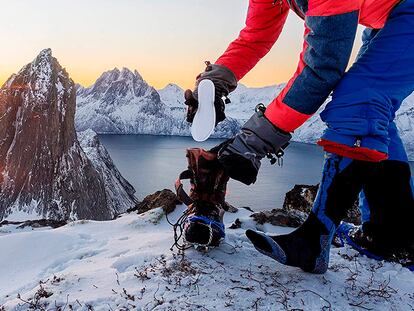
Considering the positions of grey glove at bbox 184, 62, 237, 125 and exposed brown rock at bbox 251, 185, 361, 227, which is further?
exposed brown rock at bbox 251, 185, 361, 227

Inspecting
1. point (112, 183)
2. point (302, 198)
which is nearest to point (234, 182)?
point (112, 183)

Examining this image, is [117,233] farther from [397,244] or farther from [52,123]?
[52,123]

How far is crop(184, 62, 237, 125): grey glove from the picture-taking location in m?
3.76

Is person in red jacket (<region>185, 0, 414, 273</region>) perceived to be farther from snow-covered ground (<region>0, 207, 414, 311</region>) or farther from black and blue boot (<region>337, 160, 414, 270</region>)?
black and blue boot (<region>337, 160, 414, 270</region>)

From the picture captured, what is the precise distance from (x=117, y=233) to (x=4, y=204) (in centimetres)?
7007

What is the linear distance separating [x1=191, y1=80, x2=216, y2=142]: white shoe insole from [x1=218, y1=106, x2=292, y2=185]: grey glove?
25.5 inches

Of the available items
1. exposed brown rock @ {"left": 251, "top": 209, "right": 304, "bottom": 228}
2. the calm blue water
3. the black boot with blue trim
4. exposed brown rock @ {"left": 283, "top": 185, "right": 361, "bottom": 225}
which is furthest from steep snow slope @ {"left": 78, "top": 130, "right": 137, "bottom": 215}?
the black boot with blue trim

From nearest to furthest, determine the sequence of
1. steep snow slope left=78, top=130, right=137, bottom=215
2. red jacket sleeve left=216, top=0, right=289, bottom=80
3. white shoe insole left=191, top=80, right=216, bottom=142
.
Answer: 1. white shoe insole left=191, top=80, right=216, bottom=142
2. red jacket sleeve left=216, top=0, right=289, bottom=80
3. steep snow slope left=78, top=130, right=137, bottom=215

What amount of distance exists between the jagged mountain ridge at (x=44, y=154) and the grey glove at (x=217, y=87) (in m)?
69.7

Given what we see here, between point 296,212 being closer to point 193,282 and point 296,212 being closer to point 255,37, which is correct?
point 255,37

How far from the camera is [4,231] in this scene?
7355mm

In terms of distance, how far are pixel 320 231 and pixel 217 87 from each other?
1.72 metres

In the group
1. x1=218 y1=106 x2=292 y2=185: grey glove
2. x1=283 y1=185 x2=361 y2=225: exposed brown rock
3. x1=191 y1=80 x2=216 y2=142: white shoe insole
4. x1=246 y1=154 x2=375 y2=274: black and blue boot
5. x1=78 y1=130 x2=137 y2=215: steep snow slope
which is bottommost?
x1=78 y1=130 x2=137 y2=215: steep snow slope

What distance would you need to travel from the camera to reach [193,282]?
2.72 m
